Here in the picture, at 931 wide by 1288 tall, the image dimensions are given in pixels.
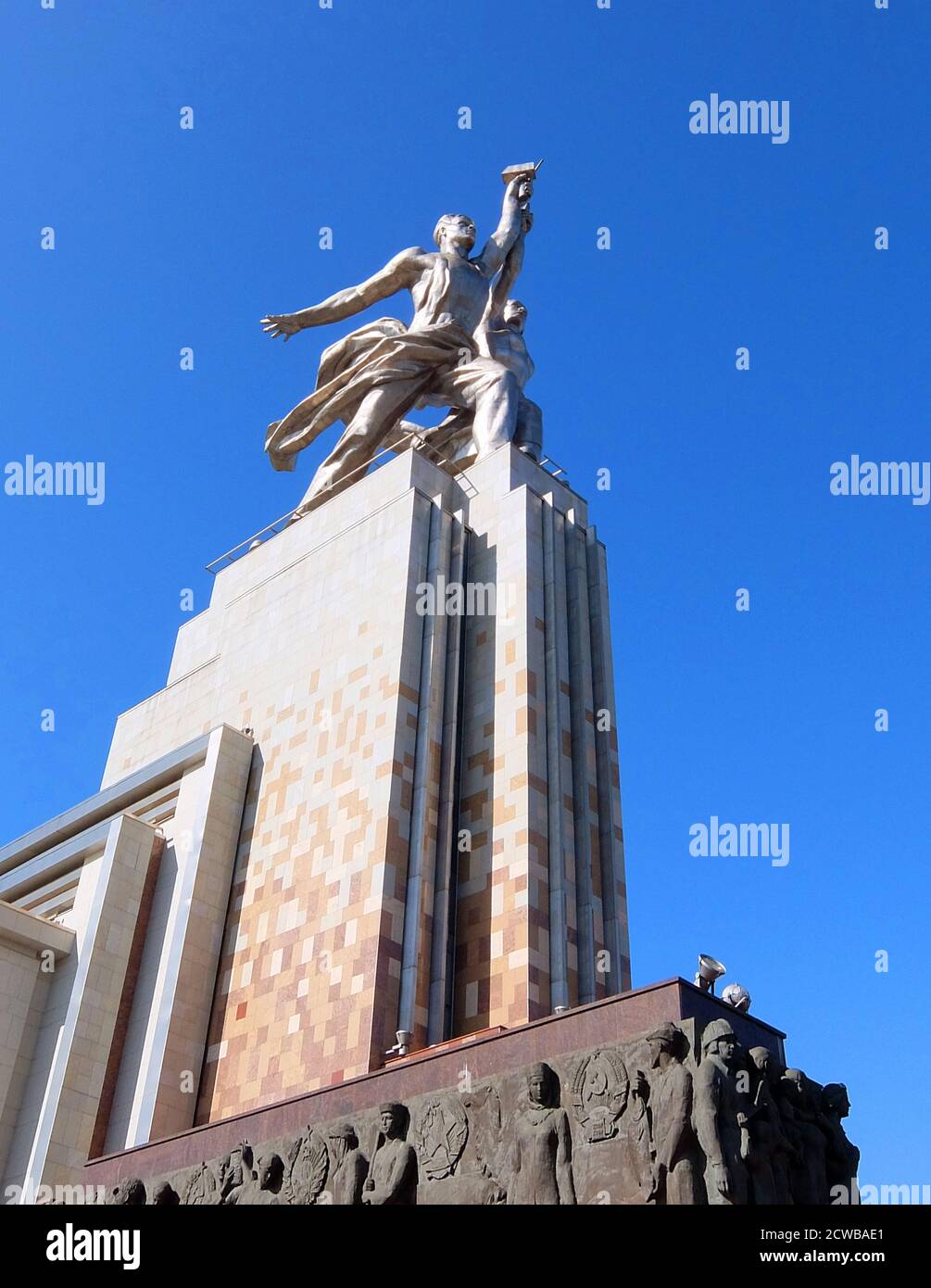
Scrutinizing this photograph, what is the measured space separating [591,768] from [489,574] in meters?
3.20

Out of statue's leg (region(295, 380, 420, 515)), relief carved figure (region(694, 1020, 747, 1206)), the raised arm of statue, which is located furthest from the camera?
the raised arm of statue

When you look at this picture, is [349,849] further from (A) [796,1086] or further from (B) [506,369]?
(B) [506,369]

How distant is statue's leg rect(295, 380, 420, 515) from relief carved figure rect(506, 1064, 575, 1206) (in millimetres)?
13429

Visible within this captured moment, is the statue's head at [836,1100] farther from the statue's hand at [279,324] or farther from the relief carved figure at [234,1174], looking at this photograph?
the statue's hand at [279,324]

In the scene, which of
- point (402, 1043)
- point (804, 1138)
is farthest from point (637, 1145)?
point (402, 1043)

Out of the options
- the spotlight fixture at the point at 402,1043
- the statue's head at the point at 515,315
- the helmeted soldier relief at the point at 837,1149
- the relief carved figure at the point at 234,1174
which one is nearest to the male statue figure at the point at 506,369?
the statue's head at the point at 515,315

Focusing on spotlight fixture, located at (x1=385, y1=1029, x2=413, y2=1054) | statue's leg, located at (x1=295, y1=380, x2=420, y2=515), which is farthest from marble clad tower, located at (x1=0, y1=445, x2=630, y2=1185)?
statue's leg, located at (x1=295, y1=380, x2=420, y2=515)

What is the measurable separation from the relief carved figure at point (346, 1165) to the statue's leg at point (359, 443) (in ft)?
41.0

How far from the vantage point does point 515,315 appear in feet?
79.8

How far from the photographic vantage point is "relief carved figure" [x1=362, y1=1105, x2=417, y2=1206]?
429 inches

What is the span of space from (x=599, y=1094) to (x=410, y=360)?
50.6ft

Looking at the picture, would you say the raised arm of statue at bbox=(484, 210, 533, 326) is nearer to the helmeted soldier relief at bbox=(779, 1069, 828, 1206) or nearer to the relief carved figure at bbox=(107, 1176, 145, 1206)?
the relief carved figure at bbox=(107, 1176, 145, 1206)

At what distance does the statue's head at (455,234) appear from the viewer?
963 inches

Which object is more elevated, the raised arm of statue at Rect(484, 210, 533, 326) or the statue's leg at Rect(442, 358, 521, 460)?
the raised arm of statue at Rect(484, 210, 533, 326)
